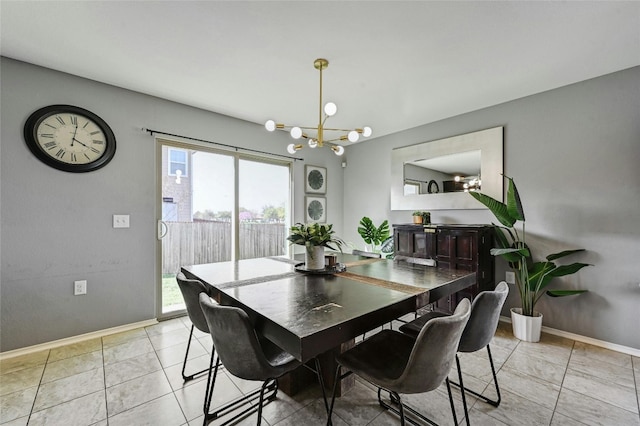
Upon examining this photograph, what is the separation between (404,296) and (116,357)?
2499mm

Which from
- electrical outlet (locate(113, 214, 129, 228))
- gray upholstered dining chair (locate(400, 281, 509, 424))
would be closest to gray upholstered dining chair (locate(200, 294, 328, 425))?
gray upholstered dining chair (locate(400, 281, 509, 424))

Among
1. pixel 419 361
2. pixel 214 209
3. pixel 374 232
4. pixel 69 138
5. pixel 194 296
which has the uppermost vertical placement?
pixel 69 138

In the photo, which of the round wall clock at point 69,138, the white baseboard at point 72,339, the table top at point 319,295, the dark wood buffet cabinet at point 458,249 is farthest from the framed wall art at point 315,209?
the round wall clock at point 69,138

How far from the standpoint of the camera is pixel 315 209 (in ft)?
15.1

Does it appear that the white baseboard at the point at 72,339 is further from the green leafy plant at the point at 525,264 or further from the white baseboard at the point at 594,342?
the white baseboard at the point at 594,342

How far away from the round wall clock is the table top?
1.63 meters

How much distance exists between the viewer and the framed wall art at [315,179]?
14.7ft

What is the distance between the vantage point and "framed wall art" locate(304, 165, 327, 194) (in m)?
4.47

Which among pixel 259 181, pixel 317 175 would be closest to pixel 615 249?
pixel 317 175

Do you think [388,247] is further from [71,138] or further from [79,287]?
[71,138]

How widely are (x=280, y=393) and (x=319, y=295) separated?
909mm

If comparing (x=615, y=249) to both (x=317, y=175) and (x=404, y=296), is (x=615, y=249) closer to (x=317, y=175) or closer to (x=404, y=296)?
(x=404, y=296)

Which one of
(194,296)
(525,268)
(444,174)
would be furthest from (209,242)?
(525,268)

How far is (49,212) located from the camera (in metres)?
2.47
